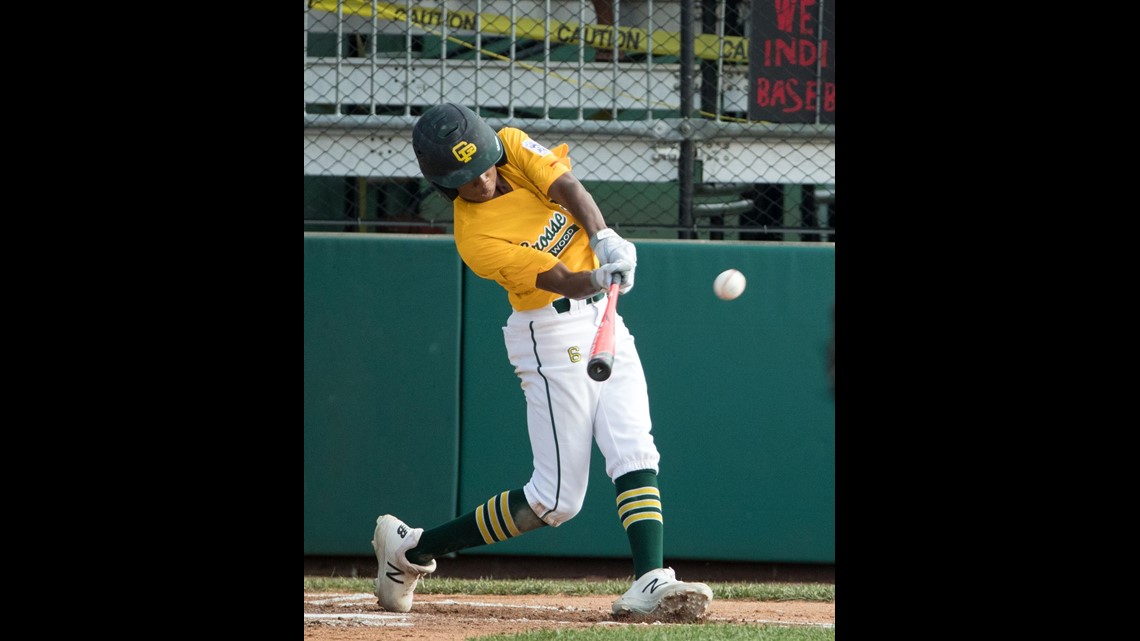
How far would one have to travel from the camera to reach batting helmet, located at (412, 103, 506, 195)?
157 inches

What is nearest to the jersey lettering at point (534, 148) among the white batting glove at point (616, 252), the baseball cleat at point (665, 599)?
the white batting glove at point (616, 252)

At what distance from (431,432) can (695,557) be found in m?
1.29

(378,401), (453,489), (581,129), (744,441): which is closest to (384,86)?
(581,129)

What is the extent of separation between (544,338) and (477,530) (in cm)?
71

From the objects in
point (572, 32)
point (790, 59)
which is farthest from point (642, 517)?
point (572, 32)

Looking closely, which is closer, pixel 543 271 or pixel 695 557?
pixel 543 271

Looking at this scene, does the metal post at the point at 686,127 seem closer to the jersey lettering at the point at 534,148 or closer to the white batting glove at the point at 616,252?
the jersey lettering at the point at 534,148

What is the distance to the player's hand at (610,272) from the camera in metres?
3.82

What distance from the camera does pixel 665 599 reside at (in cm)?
378

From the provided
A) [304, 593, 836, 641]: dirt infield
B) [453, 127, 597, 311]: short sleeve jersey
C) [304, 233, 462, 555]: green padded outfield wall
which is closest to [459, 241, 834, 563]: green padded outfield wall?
[304, 233, 462, 555]: green padded outfield wall
